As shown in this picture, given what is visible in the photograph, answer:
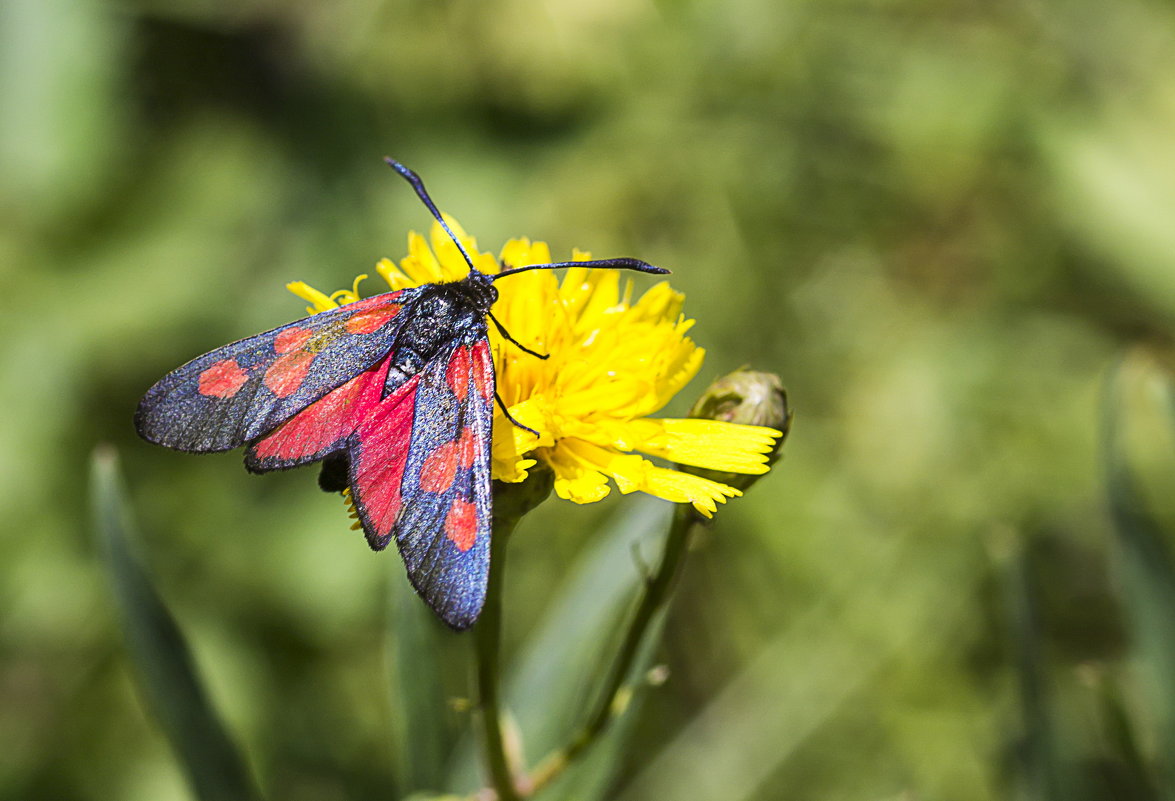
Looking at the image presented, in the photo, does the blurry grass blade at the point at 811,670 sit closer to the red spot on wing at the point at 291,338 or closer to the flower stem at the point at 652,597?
the flower stem at the point at 652,597

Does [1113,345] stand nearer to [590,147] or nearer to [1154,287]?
[1154,287]

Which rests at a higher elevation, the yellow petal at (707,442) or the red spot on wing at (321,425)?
the red spot on wing at (321,425)

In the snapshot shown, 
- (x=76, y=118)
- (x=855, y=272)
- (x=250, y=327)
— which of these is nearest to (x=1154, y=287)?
(x=855, y=272)

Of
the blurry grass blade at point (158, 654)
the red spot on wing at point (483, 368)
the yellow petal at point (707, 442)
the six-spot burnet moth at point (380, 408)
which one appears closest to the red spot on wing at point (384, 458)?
the six-spot burnet moth at point (380, 408)

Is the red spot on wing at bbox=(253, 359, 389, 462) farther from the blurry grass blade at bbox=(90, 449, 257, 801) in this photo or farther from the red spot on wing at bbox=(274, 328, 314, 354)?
the blurry grass blade at bbox=(90, 449, 257, 801)

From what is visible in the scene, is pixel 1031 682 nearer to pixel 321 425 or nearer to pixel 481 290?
pixel 481 290

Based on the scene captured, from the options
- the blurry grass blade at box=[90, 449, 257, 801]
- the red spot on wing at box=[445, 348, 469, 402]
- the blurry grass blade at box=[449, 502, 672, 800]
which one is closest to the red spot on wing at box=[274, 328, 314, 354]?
the red spot on wing at box=[445, 348, 469, 402]

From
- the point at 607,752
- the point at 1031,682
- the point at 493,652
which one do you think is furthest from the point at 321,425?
the point at 1031,682
